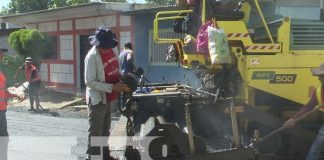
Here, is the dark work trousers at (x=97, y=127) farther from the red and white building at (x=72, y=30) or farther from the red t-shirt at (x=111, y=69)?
the red and white building at (x=72, y=30)

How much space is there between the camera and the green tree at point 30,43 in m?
19.0

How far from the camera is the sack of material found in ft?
17.6

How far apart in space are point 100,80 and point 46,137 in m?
4.45

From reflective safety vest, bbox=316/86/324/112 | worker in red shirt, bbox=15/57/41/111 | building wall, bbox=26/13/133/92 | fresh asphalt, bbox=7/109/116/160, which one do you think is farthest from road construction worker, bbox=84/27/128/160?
building wall, bbox=26/13/133/92

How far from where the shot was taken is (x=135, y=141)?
5.81 m

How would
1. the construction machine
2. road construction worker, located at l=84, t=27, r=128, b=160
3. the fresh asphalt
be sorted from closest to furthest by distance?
road construction worker, located at l=84, t=27, r=128, b=160
the construction machine
the fresh asphalt

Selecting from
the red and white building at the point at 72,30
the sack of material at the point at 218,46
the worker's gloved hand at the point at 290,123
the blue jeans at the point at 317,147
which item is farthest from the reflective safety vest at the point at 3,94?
the red and white building at the point at 72,30

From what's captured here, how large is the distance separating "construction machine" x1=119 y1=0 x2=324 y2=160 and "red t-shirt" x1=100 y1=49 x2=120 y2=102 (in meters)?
0.58

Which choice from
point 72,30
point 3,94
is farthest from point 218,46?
point 72,30

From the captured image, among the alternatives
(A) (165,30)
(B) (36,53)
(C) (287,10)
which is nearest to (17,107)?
(B) (36,53)

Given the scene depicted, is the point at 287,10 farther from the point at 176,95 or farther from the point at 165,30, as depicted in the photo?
the point at 165,30

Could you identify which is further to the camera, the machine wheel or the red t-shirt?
the machine wheel

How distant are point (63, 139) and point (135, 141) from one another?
3.65m

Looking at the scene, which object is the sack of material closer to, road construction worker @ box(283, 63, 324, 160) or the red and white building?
road construction worker @ box(283, 63, 324, 160)
